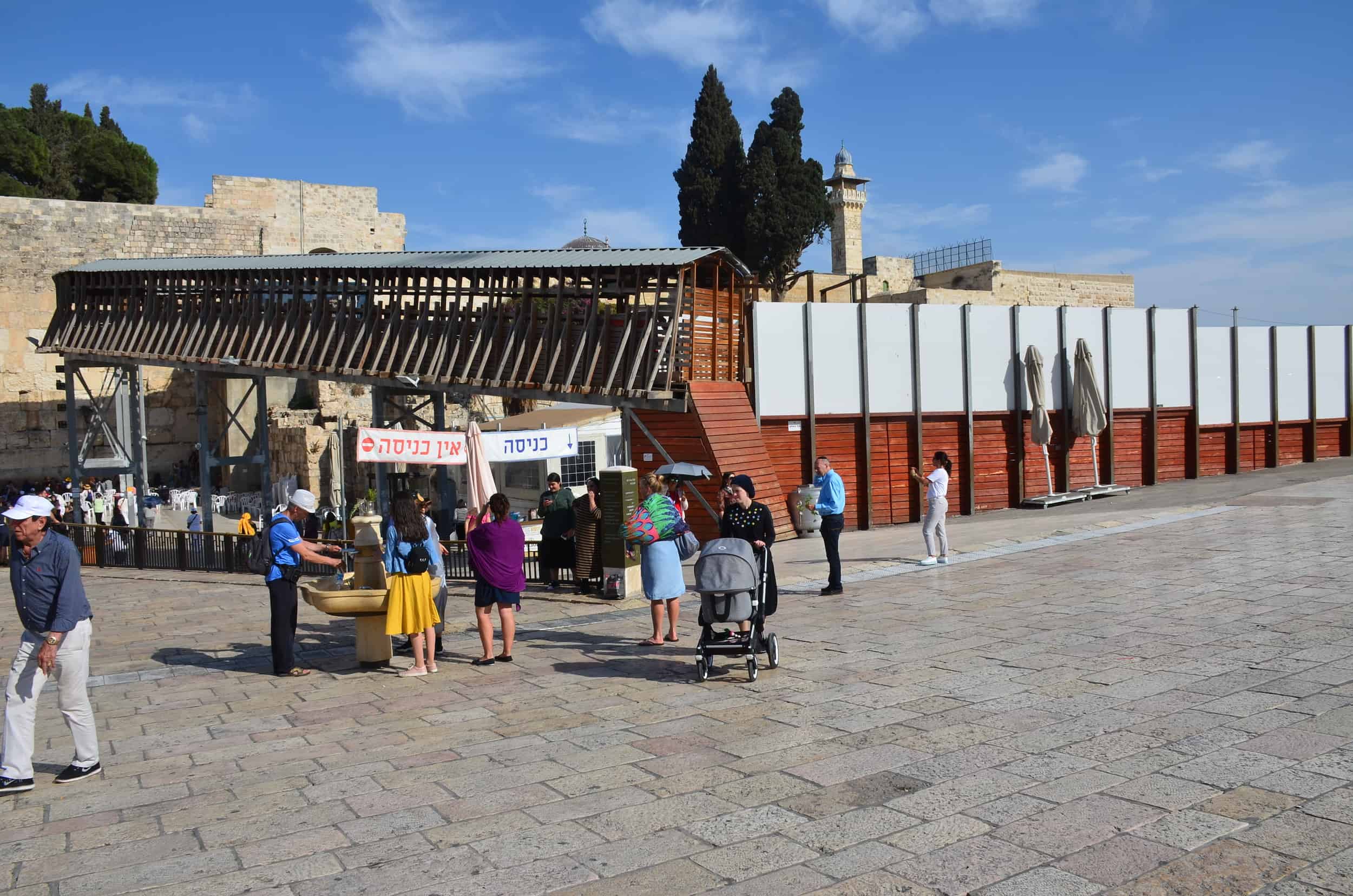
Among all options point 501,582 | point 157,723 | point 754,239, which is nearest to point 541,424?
point 501,582

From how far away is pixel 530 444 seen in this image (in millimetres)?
17062

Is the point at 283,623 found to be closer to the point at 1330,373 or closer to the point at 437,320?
the point at 437,320

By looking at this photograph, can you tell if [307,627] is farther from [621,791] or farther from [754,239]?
[754,239]

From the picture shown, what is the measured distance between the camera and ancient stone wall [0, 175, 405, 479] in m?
39.0

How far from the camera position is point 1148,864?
4.30m

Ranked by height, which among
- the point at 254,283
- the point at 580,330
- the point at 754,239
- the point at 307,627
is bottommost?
the point at 307,627

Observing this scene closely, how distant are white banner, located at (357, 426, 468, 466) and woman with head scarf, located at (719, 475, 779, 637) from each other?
7.24 metres

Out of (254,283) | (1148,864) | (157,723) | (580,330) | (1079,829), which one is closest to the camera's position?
(1148,864)

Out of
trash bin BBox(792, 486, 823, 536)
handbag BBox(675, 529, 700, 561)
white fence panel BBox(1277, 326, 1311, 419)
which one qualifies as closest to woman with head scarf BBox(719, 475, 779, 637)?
handbag BBox(675, 529, 700, 561)

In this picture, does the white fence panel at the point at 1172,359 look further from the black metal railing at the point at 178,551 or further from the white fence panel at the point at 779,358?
the black metal railing at the point at 178,551

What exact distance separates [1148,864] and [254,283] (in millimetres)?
22580

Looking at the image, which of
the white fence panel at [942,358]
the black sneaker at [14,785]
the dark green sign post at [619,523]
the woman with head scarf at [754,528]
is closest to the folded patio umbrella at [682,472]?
the dark green sign post at [619,523]

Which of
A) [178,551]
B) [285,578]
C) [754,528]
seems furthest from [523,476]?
[754,528]

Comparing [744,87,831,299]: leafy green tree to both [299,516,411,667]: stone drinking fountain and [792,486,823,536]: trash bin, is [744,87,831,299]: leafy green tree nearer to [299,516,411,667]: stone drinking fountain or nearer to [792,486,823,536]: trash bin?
[792,486,823,536]: trash bin
